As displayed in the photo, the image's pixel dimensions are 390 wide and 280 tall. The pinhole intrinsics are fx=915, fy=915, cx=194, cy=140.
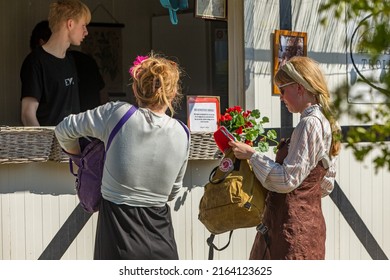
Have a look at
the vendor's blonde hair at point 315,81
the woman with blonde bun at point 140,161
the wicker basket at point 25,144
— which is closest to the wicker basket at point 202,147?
the wicker basket at point 25,144

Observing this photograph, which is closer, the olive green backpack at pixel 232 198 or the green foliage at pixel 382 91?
the green foliage at pixel 382 91

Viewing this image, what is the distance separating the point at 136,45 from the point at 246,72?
2.30 metres

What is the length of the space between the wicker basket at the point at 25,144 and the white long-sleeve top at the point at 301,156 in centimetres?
145

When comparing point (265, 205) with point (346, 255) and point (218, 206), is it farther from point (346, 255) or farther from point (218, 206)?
point (346, 255)

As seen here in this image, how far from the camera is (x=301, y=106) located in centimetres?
443

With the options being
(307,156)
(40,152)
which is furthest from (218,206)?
(40,152)

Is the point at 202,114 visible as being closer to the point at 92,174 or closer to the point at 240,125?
the point at 240,125

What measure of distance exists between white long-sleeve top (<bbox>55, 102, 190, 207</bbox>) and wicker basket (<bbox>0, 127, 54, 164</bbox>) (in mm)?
1069

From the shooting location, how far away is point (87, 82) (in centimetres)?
656

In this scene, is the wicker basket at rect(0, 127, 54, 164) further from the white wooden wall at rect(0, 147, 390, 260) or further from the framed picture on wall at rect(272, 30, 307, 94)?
the framed picture on wall at rect(272, 30, 307, 94)

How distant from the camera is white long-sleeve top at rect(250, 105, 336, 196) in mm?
4270

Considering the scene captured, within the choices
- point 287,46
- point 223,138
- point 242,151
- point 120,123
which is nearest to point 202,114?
point 287,46

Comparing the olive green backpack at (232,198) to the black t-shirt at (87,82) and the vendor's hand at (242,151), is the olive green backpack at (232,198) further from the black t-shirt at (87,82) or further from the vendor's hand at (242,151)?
the black t-shirt at (87,82)

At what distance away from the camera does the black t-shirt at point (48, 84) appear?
5.59m
